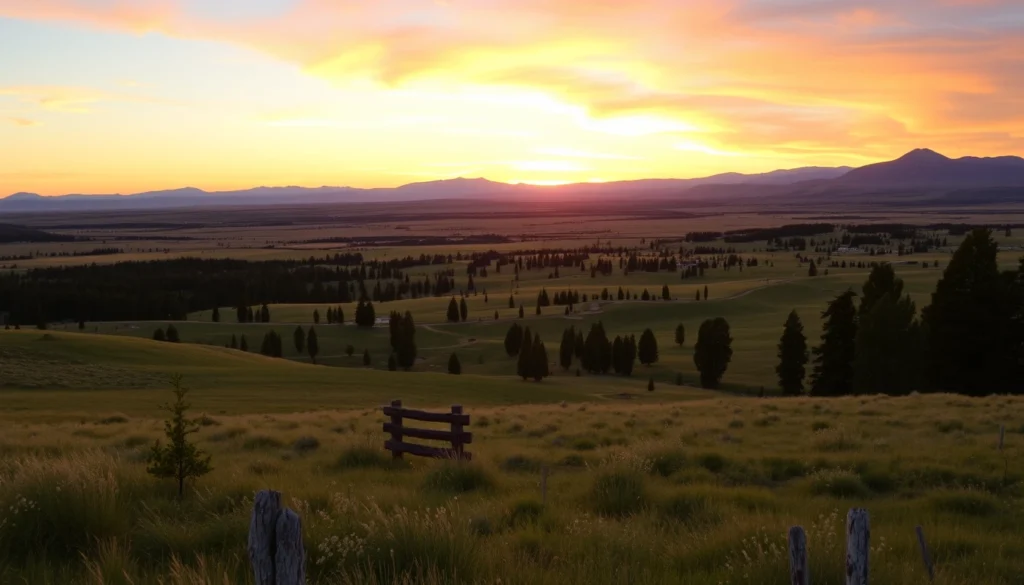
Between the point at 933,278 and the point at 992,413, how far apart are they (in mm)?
153247

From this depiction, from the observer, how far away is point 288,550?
4016 mm

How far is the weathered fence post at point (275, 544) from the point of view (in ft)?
13.2

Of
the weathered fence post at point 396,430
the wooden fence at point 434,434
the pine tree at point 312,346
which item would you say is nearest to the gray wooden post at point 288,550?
the wooden fence at point 434,434

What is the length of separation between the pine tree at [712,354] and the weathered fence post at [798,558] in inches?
2826

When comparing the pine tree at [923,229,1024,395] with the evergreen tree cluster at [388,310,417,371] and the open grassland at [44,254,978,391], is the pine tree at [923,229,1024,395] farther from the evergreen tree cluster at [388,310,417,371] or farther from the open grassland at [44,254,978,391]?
the evergreen tree cluster at [388,310,417,371]

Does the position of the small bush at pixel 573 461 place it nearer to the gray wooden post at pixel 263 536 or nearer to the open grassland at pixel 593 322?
the gray wooden post at pixel 263 536

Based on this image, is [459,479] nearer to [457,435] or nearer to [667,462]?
[457,435]

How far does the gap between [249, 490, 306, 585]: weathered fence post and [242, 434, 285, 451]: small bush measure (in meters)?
12.7

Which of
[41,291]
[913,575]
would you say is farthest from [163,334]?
[913,575]

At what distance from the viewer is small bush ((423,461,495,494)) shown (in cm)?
1053

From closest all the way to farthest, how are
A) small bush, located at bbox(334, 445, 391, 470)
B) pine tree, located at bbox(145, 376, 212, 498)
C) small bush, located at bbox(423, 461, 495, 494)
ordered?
pine tree, located at bbox(145, 376, 212, 498)
small bush, located at bbox(423, 461, 495, 494)
small bush, located at bbox(334, 445, 391, 470)

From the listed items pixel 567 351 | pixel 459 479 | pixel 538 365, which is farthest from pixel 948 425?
pixel 567 351

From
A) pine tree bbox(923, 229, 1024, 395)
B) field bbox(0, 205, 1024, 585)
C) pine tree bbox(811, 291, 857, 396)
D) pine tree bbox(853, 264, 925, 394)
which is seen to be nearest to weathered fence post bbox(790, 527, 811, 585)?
field bbox(0, 205, 1024, 585)

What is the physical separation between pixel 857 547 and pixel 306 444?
44.8 ft
